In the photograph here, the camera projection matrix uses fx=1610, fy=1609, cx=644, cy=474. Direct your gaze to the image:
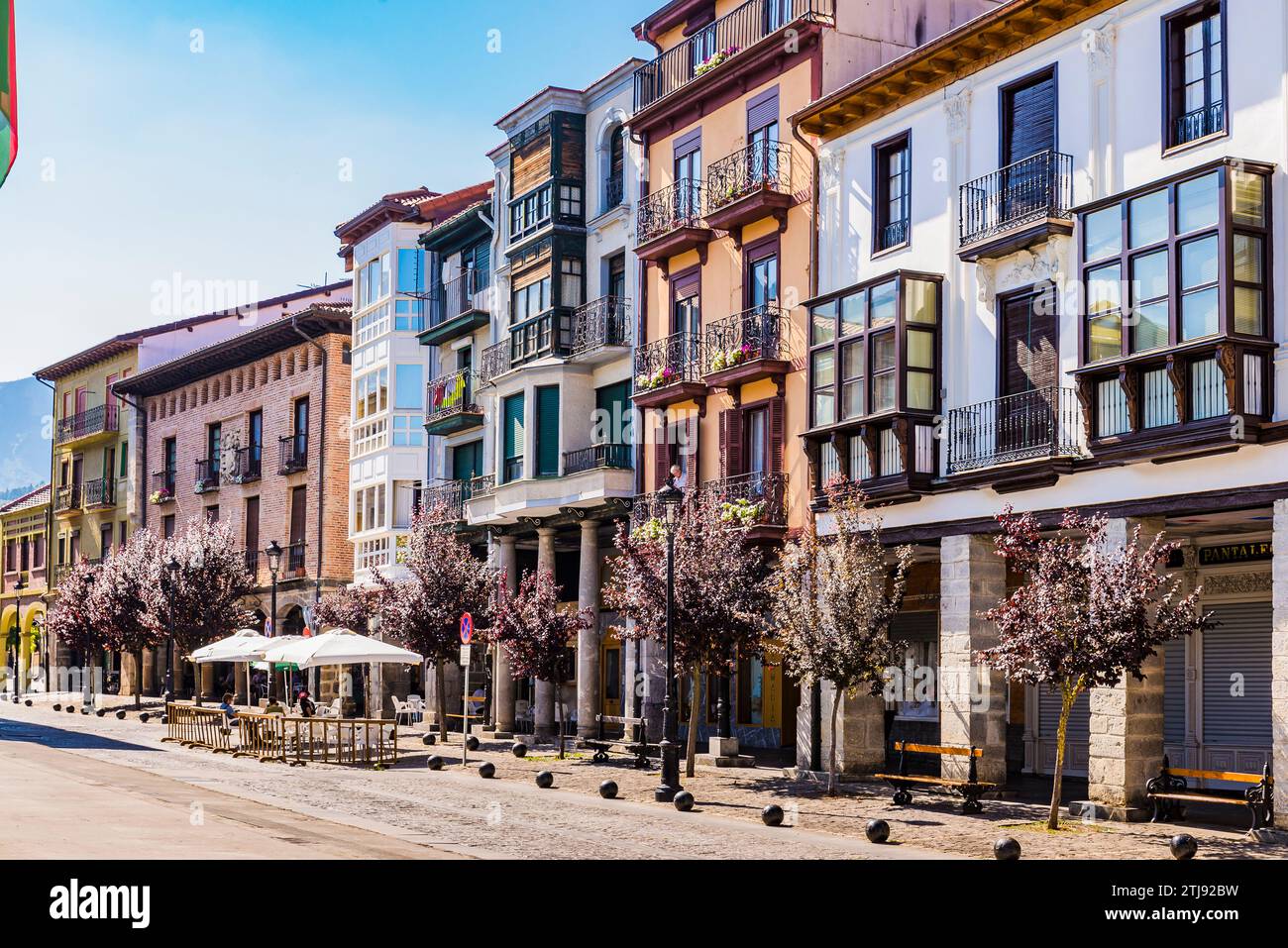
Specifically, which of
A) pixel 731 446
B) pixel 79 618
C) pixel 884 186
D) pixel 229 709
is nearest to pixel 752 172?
pixel 884 186

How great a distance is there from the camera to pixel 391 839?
61.2 feet

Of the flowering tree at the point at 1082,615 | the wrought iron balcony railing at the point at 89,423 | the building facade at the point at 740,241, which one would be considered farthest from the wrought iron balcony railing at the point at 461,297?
the wrought iron balcony railing at the point at 89,423

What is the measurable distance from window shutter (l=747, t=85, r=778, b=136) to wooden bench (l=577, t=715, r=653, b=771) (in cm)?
1273

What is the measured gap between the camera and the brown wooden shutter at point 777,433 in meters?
31.8

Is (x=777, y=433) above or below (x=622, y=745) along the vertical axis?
above

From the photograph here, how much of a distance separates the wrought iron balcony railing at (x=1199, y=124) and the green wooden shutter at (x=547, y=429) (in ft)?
64.1

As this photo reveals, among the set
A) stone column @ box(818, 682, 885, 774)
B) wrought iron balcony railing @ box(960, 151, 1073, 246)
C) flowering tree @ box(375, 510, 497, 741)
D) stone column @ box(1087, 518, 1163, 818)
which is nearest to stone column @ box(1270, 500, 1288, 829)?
stone column @ box(1087, 518, 1163, 818)

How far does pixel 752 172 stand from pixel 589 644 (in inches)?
465

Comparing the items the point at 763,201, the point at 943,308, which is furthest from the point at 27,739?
the point at 943,308

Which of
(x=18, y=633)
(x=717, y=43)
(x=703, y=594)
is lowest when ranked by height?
(x=18, y=633)

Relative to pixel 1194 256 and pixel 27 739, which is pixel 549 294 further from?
pixel 1194 256

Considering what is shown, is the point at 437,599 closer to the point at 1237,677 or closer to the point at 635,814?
the point at 635,814

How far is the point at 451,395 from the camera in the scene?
4647 cm
